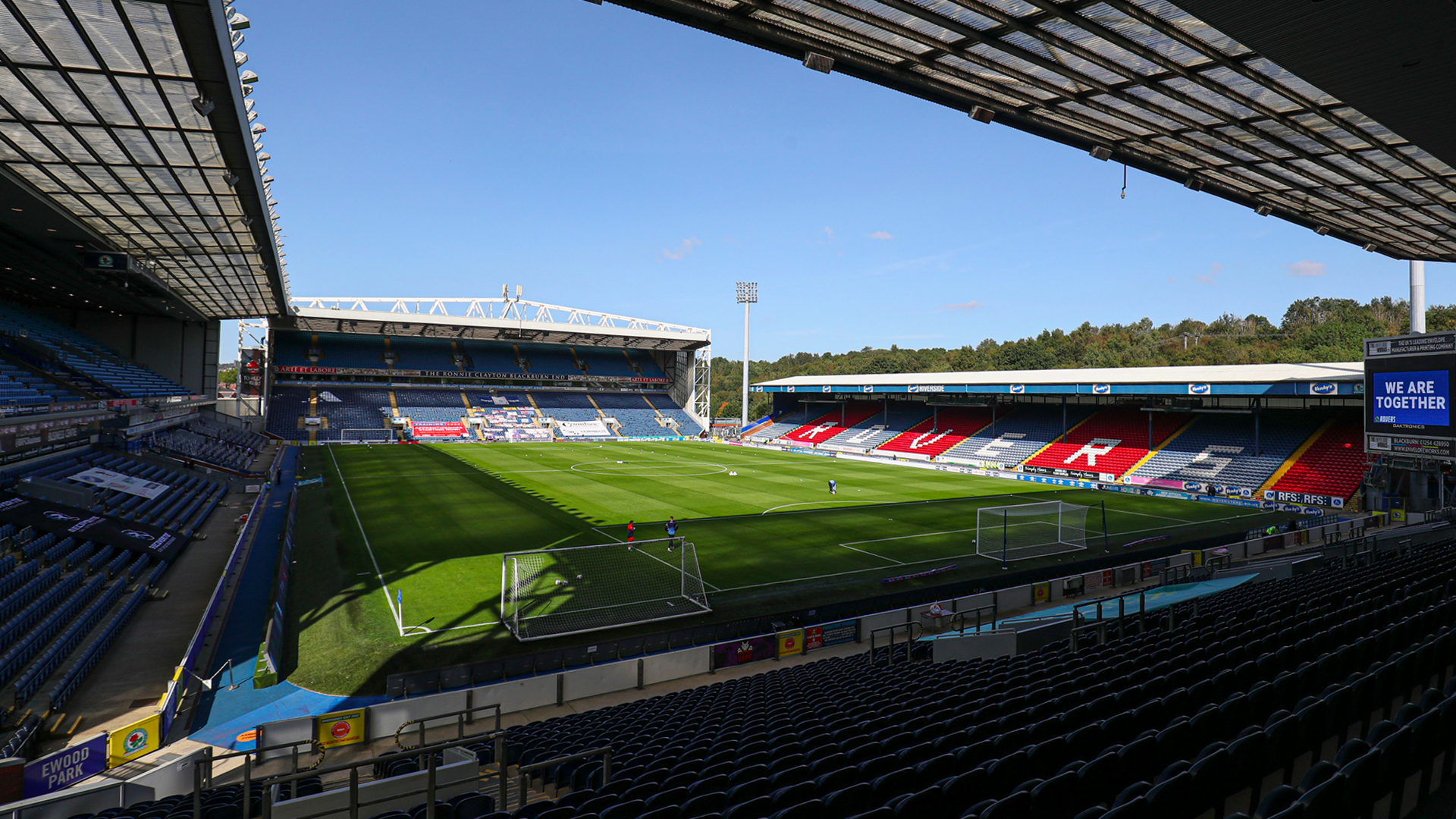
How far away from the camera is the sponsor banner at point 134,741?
33.7ft

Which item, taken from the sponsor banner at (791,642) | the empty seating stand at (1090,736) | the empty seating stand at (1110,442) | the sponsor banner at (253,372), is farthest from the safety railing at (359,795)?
the sponsor banner at (253,372)

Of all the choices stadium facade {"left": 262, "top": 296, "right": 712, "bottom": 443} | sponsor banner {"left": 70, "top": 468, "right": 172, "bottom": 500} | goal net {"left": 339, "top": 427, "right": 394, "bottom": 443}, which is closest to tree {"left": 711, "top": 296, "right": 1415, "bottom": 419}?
stadium facade {"left": 262, "top": 296, "right": 712, "bottom": 443}

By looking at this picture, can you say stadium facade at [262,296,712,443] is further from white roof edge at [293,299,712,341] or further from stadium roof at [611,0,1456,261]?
stadium roof at [611,0,1456,261]

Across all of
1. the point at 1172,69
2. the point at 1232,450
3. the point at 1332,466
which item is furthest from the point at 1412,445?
the point at 1172,69

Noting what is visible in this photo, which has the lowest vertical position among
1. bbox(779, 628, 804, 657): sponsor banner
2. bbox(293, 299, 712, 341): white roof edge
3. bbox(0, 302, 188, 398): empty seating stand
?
bbox(779, 628, 804, 657): sponsor banner

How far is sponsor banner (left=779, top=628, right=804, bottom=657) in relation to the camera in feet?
52.4

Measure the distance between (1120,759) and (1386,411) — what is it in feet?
93.9

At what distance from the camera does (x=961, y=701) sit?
7.89 metres

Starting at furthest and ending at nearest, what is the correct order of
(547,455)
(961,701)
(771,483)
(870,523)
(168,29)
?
1. (547,455)
2. (771,483)
3. (870,523)
4. (168,29)
5. (961,701)

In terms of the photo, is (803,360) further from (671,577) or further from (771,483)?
(671,577)

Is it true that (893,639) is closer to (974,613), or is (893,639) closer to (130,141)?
(974,613)

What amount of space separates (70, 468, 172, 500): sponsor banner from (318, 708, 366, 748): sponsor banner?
1800 centimetres

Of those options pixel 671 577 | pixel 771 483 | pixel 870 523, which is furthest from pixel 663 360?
pixel 671 577

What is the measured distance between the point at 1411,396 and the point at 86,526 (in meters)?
41.7
